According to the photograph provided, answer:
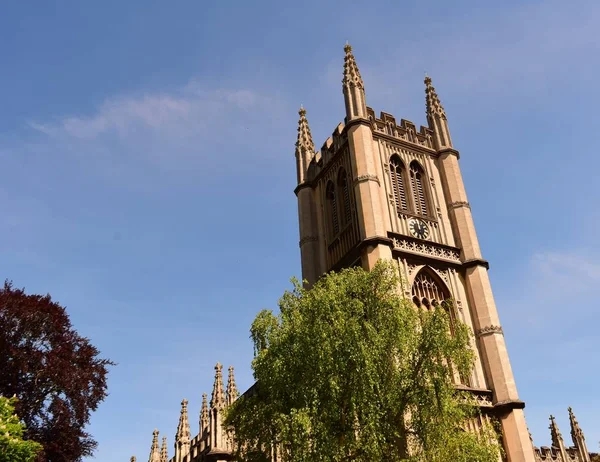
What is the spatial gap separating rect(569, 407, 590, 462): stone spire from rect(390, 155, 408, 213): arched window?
14669mm

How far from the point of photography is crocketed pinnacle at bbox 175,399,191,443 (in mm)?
27406

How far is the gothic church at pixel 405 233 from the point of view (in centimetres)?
2612

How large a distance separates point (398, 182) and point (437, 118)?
6.19 m

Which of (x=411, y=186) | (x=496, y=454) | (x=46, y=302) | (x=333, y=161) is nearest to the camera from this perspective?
(x=496, y=454)

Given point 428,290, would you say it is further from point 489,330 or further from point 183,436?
point 183,436

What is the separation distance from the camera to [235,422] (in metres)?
19.8

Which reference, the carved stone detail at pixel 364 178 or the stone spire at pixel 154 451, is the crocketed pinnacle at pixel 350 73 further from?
the stone spire at pixel 154 451

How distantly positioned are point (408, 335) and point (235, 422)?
6.16 meters

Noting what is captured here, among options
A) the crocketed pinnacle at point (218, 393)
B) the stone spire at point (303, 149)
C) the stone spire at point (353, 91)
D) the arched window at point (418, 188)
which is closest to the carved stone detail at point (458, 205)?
the arched window at point (418, 188)

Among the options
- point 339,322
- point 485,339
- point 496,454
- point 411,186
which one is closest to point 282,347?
point 339,322

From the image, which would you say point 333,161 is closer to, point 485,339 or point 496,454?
→ point 485,339

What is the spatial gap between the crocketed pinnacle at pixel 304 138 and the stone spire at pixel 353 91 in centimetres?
534

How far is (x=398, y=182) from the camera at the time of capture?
32156mm

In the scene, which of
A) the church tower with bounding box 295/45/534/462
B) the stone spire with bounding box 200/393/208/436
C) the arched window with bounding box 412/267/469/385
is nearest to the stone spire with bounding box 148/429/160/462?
the stone spire with bounding box 200/393/208/436
